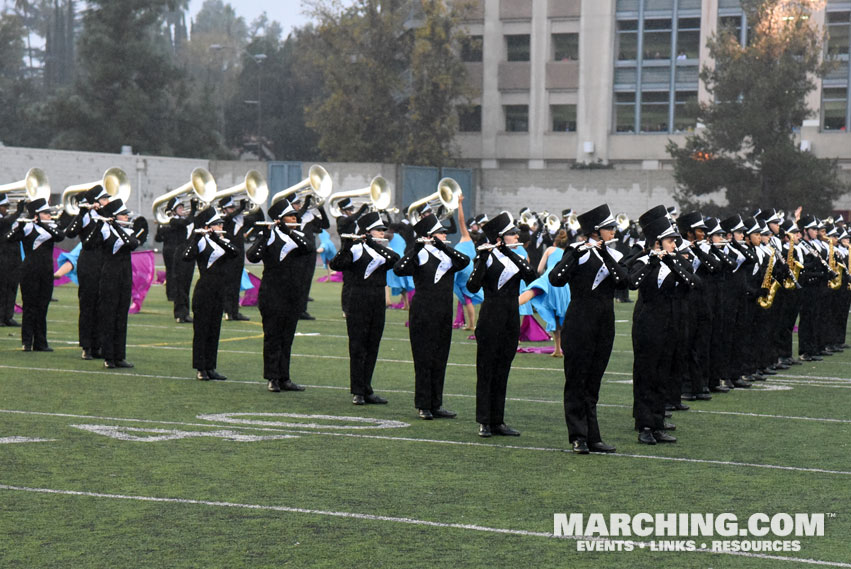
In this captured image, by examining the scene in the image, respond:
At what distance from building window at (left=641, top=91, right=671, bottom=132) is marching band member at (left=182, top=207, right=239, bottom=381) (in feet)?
157

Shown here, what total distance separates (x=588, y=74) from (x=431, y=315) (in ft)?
163

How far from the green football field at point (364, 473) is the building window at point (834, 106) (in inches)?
1749

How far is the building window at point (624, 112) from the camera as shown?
6003 cm

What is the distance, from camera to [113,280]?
14906mm

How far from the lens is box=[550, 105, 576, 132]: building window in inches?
2400

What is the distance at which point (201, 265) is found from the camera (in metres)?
14.1

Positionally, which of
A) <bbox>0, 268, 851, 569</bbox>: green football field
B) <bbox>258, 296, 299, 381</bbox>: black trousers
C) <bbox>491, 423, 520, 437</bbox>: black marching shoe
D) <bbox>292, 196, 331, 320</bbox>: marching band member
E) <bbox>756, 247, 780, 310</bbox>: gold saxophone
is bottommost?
<bbox>0, 268, 851, 569</bbox>: green football field

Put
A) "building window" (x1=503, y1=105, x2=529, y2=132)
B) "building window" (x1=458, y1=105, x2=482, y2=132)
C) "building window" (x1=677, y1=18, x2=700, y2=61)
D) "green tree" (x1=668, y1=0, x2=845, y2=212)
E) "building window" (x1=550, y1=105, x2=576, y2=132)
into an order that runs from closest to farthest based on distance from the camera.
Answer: "green tree" (x1=668, y1=0, x2=845, y2=212) < "building window" (x1=677, y1=18, x2=700, y2=61) < "building window" (x1=550, y1=105, x2=576, y2=132) < "building window" (x1=503, y1=105, x2=529, y2=132) < "building window" (x1=458, y1=105, x2=482, y2=132)

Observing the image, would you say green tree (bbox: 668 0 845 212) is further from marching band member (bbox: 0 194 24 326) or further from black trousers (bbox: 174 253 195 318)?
marching band member (bbox: 0 194 24 326)

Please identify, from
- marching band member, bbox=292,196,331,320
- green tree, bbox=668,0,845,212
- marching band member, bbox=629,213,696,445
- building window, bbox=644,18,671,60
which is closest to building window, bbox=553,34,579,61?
building window, bbox=644,18,671,60

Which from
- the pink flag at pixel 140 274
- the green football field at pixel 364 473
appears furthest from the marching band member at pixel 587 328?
the pink flag at pixel 140 274

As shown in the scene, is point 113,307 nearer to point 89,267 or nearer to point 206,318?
point 89,267

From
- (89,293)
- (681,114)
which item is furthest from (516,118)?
(89,293)

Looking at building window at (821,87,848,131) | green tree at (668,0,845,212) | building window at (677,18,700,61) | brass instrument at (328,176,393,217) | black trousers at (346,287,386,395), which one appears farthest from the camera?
building window at (677,18,700,61)
